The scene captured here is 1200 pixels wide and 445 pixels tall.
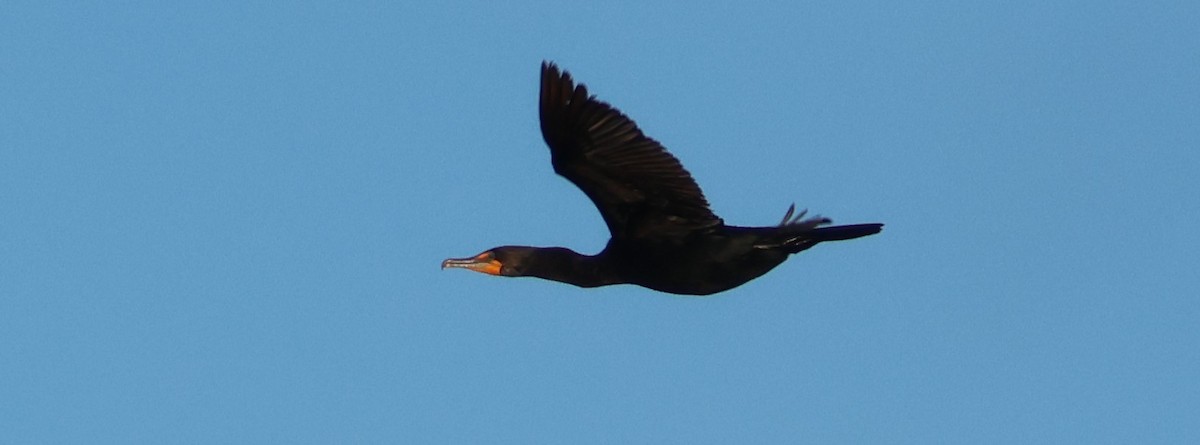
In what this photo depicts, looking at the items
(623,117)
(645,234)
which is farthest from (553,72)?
(645,234)

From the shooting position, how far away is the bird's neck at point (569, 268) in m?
17.9

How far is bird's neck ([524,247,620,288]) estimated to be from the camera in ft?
58.7

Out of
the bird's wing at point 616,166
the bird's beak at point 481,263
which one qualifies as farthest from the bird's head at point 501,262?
the bird's wing at point 616,166

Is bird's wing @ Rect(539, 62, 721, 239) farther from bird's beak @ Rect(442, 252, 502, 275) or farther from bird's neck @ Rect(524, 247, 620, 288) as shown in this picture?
bird's beak @ Rect(442, 252, 502, 275)

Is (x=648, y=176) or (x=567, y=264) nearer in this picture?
(x=648, y=176)

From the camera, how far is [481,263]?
18094 millimetres

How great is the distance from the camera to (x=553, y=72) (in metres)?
16.1

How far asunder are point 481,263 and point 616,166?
6.30ft

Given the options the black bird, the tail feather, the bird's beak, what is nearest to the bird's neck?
the black bird

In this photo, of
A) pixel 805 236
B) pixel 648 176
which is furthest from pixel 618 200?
pixel 805 236

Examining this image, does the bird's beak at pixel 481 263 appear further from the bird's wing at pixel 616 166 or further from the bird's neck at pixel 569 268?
the bird's wing at pixel 616 166

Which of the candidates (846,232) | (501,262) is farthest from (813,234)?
(501,262)

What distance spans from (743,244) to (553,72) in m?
2.29

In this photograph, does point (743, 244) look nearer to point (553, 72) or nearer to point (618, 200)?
point (618, 200)
